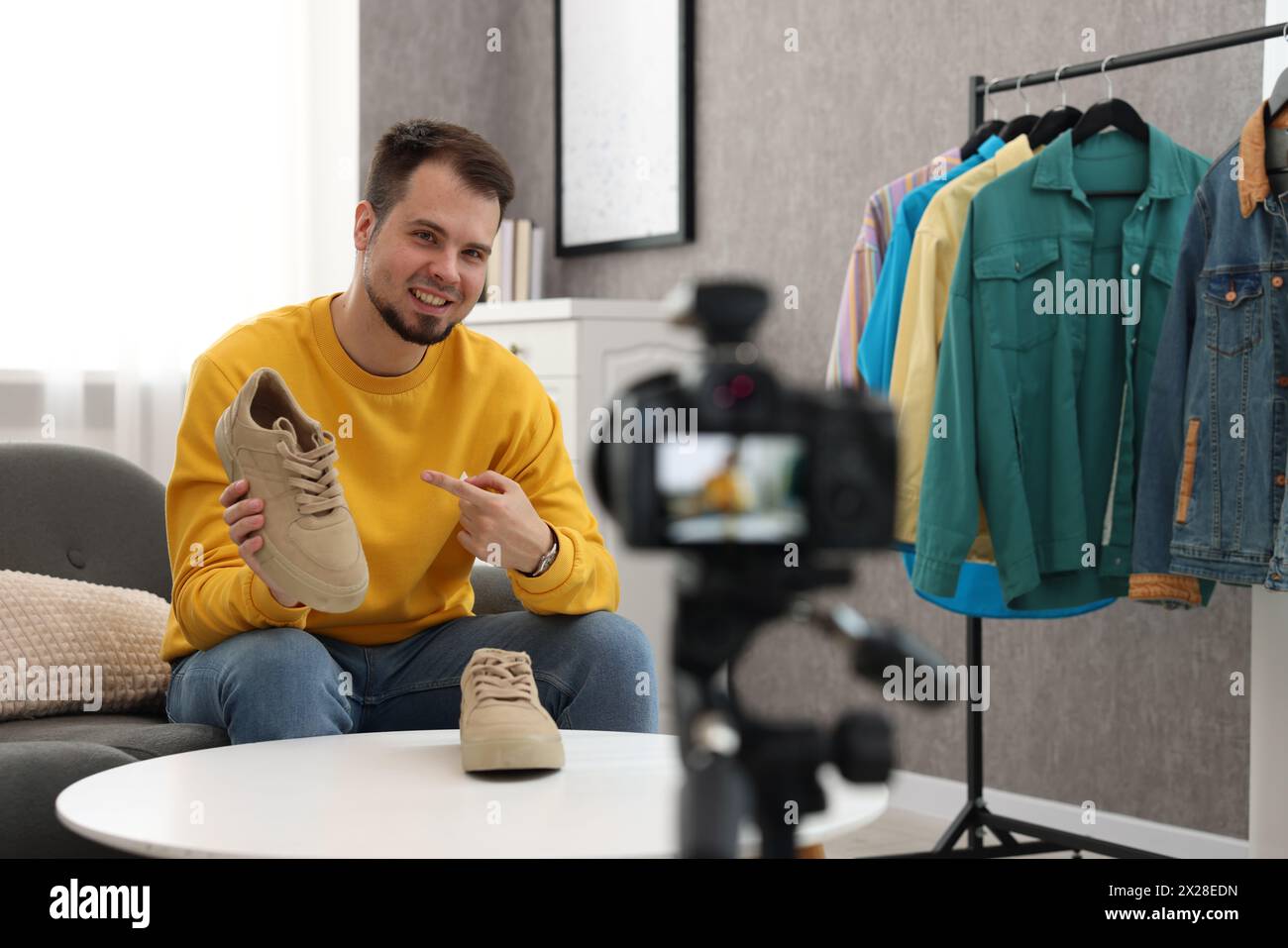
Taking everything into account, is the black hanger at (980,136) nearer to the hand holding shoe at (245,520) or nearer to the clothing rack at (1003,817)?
the clothing rack at (1003,817)

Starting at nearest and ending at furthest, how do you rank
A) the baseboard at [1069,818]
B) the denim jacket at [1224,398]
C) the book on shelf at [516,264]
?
1. the denim jacket at [1224,398]
2. the baseboard at [1069,818]
3. the book on shelf at [516,264]

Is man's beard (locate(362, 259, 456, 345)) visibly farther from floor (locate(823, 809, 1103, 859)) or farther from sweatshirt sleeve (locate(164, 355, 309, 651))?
floor (locate(823, 809, 1103, 859))

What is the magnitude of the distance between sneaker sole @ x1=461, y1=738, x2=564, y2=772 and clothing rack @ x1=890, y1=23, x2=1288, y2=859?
114 cm

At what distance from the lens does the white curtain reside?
3.15 meters

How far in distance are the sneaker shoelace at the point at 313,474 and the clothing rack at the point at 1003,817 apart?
1.23 m

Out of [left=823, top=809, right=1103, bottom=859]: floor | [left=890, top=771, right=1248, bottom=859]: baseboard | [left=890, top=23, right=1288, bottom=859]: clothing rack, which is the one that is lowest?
[left=823, top=809, right=1103, bottom=859]: floor

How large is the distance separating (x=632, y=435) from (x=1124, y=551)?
1.80 meters

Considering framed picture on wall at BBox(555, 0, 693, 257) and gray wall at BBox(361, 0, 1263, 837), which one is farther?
framed picture on wall at BBox(555, 0, 693, 257)

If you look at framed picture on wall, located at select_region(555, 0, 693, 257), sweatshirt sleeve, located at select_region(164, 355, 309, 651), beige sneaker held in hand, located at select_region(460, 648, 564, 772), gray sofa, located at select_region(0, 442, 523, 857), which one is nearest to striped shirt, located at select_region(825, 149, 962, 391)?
gray sofa, located at select_region(0, 442, 523, 857)

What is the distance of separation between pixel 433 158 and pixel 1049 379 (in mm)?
998

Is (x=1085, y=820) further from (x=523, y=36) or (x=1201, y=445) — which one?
(x=523, y=36)

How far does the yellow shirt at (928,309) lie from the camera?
213 centimetres

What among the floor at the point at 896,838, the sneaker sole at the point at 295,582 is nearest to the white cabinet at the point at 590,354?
the floor at the point at 896,838
